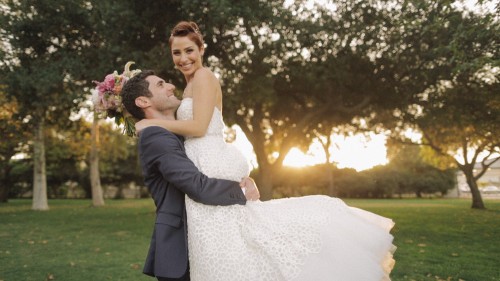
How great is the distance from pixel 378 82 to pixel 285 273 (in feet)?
59.4

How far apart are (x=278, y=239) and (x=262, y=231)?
0.12 metres

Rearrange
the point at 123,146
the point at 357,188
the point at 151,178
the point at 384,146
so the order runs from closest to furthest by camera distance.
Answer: the point at 151,178 < the point at 384,146 < the point at 123,146 < the point at 357,188

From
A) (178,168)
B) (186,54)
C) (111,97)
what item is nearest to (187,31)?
(186,54)

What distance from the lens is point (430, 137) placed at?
32.6 meters

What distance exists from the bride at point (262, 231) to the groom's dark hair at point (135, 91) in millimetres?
260

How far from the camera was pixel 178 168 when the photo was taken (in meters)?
3.02

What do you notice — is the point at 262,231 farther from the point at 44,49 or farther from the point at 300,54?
the point at 44,49

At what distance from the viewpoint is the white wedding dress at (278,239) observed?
9.45 ft

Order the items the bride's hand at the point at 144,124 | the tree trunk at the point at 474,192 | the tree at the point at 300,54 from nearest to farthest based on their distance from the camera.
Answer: the bride's hand at the point at 144,124 < the tree at the point at 300,54 < the tree trunk at the point at 474,192

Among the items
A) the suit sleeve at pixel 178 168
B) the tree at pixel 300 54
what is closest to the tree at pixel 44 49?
the tree at pixel 300 54

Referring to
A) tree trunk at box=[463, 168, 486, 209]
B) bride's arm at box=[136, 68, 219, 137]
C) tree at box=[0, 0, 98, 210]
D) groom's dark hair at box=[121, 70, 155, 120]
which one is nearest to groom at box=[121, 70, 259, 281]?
bride's arm at box=[136, 68, 219, 137]

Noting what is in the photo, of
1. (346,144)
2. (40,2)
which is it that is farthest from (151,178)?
(346,144)

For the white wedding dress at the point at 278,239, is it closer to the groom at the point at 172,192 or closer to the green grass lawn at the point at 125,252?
the groom at the point at 172,192

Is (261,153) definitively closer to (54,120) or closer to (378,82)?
(378,82)
